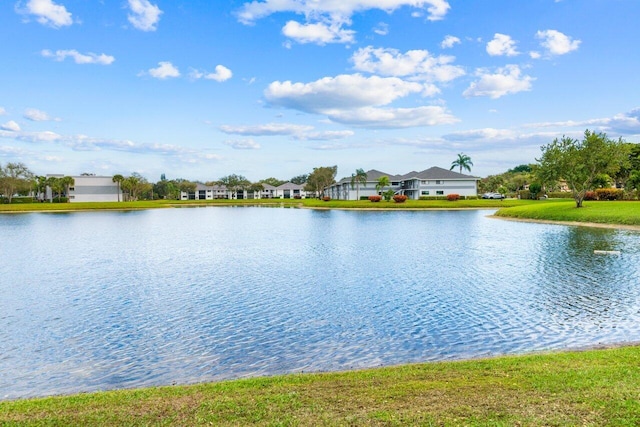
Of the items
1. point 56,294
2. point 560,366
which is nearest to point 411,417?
point 560,366

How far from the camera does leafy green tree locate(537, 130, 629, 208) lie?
49.3m

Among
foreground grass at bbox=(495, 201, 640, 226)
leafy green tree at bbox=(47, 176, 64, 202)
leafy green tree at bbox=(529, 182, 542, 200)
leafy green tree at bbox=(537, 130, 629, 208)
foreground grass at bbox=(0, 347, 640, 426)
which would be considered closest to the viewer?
foreground grass at bbox=(0, 347, 640, 426)

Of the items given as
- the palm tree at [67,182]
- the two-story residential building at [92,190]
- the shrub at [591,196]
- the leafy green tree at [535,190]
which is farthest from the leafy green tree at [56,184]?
the shrub at [591,196]

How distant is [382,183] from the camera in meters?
107

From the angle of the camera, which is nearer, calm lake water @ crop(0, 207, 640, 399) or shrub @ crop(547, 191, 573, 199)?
calm lake water @ crop(0, 207, 640, 399)

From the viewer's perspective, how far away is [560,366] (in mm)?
8242

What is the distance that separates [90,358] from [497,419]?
9.43 meters

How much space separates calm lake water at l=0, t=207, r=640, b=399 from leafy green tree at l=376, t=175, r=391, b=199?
3043 inches

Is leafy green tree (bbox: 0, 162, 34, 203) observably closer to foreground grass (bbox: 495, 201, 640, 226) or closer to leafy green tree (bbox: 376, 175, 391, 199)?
leafy green tree (bbox: 376, 175, 391, 199)

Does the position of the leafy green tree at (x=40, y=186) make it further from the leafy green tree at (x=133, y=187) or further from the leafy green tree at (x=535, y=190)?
the leafy green tree at (x=535, y=190)

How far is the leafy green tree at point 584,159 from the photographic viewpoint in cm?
4934

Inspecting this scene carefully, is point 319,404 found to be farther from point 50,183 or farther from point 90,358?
point 50,183

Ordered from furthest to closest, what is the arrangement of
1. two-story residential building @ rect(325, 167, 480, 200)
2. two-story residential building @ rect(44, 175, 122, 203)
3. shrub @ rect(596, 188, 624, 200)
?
two-story residential building @ rect(44, 175, 122, 203) < two-story residential building @ rect(325, 167, 480, 200) < shrub @ rect(596, 188, 624, 200)

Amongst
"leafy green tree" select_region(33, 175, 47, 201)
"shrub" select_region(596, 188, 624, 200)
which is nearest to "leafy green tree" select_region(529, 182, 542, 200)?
"shrub" select_region(596, 188, 624, 200)
